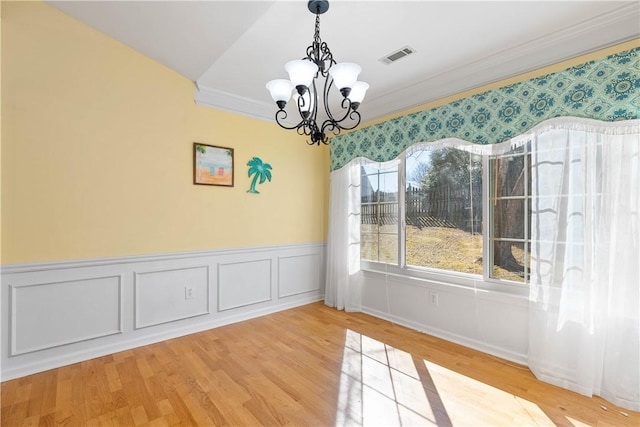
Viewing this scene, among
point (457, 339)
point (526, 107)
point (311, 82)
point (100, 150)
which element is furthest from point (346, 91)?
point (457, 339)

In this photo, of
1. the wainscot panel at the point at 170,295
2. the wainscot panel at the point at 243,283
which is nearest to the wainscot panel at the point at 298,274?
the wainscot panel at the point at 243,283

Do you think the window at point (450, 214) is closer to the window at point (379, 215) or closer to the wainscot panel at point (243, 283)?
the window at point (379, 215)

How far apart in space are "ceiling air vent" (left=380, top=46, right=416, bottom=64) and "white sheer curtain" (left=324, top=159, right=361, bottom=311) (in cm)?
132

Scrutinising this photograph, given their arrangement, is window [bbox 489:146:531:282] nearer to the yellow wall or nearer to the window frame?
the window frame

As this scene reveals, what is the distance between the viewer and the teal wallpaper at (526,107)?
2.08 m

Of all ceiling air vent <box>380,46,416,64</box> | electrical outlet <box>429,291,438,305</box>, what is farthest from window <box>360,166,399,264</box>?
ceiling air vent <box>380,46,416,64</box>

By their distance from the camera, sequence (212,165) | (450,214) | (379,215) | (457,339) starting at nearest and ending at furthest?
(457,339) → (450,214) → (212,165) → (379,215)

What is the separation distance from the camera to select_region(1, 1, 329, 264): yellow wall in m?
2.38

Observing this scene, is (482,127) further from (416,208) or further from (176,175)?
(176,175)

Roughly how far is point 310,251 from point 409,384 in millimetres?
2362

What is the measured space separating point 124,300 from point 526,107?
3.98m

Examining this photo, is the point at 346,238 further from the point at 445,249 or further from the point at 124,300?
the point at 124,300

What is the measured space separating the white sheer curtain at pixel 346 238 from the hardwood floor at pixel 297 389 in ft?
3.06

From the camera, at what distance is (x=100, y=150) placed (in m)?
2.74
